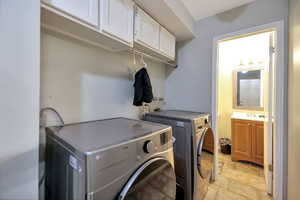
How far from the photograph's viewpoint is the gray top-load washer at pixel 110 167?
58cm

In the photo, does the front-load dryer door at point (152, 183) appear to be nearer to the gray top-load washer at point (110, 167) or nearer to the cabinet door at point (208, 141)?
the gray top-load washer at point (110, 167)

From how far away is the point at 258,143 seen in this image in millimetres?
2453

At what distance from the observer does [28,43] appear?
63cm

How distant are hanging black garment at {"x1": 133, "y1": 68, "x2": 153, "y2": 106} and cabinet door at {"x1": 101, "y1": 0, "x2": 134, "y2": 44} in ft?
1.39

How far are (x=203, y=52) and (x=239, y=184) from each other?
2.03 meters

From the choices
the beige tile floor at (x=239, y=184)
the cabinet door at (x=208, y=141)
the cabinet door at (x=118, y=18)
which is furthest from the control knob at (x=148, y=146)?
the beige tile floor at (x=239, y=184)

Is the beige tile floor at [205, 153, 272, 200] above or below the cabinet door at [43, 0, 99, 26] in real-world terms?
below

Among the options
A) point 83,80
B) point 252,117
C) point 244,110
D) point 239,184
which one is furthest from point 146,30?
point 244,110

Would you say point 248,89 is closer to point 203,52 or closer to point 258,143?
point 258,143

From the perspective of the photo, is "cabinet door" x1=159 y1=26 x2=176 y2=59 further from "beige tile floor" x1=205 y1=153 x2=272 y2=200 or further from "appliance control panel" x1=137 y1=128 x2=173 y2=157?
"beige tile floor" x1=205 y1=153 x2=272 y2=200

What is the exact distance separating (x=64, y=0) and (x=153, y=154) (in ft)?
3.57

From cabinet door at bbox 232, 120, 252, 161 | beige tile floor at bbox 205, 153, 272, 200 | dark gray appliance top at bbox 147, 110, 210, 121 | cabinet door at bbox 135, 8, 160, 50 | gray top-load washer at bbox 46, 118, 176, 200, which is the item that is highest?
cabinet door at bbox 135, 8, 160, 50

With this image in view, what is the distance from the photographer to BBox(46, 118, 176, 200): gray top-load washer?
1.92 ft

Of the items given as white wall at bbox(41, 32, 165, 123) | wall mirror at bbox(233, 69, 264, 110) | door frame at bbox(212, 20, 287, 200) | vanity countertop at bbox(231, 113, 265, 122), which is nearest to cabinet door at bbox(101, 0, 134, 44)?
white wall at bbox(41, 32, 165, 123)
